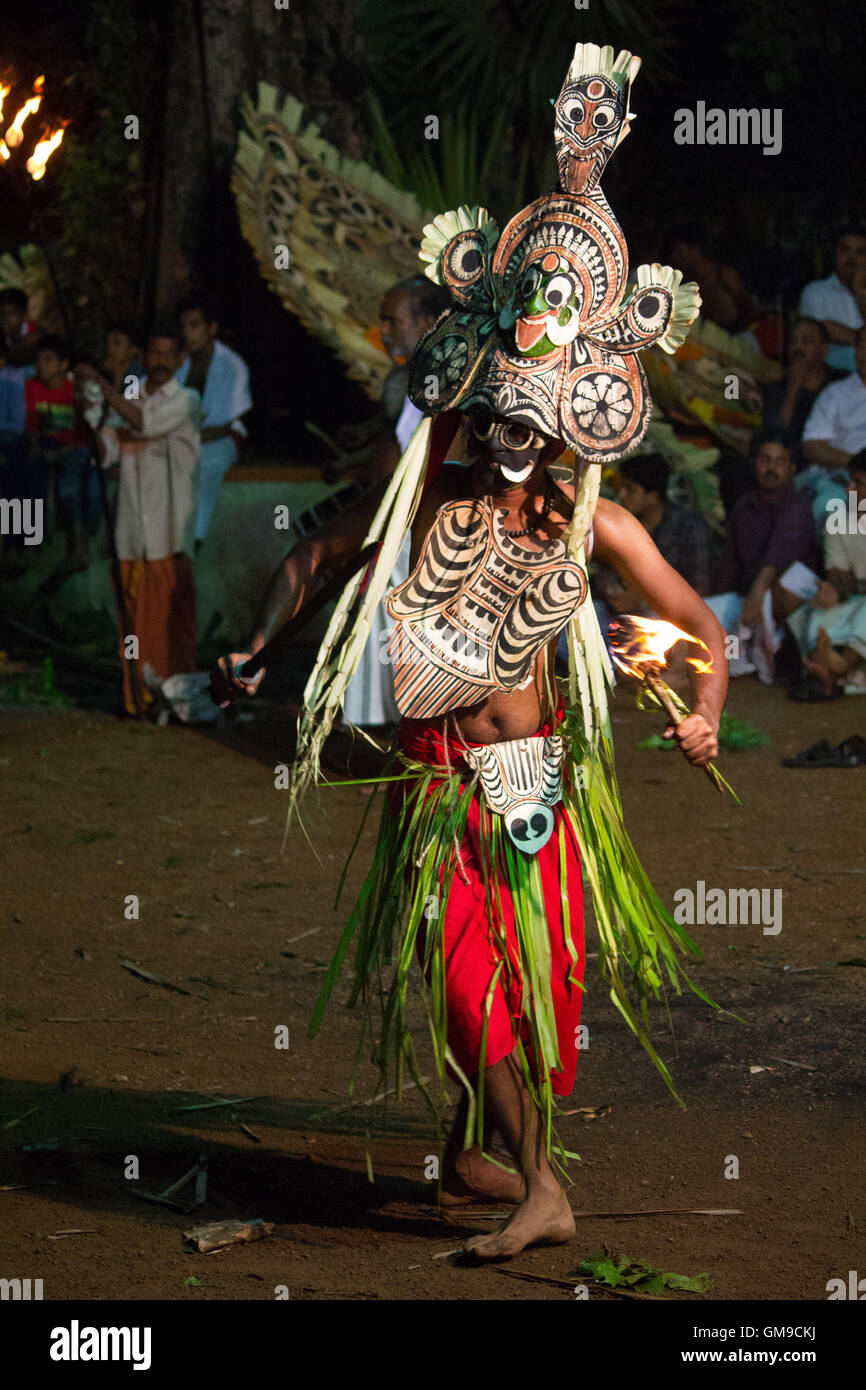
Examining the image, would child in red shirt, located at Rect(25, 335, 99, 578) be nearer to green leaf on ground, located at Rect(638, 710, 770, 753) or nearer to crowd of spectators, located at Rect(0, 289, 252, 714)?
crowd of spectators, located at Rect(0, 289, 252, 714)

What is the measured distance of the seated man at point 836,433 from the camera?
8688 millimetres

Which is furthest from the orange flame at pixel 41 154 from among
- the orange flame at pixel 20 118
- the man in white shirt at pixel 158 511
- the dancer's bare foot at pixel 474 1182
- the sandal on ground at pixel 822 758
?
the sandal on ground at pixel 822 758

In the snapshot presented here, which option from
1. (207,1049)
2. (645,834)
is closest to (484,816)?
(207,1049)

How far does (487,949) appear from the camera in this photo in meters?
3.05

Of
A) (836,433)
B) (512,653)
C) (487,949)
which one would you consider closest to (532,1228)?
(487,949)

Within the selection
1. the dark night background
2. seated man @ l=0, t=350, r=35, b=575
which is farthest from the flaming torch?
seated man @ l=0, t=350, r=35, b=575

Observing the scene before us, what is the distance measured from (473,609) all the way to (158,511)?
222 inches

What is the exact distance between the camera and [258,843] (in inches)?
245

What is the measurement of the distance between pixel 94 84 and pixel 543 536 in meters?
8.38

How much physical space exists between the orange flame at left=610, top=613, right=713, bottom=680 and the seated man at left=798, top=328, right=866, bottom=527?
5.89 m

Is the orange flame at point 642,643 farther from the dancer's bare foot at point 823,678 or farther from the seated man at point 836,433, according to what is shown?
the seated man at point 836,433

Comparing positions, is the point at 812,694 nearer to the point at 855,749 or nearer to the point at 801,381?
the point at 855,749

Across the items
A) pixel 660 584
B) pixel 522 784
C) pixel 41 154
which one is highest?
pixel 41 154

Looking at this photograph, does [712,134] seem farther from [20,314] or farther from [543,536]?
[543,536]
